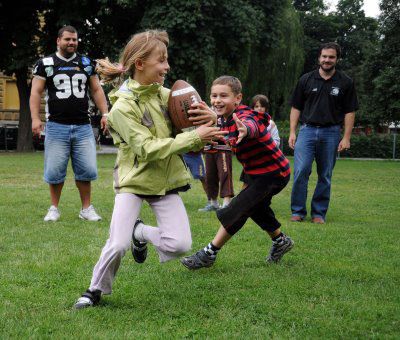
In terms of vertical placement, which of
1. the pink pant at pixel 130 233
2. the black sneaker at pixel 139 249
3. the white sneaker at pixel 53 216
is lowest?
the white sneaker at pixel 53 216

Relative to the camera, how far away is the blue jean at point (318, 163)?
28.1ft

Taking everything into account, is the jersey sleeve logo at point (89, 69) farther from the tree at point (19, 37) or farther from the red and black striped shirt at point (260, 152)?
the tree at point (19, 37)

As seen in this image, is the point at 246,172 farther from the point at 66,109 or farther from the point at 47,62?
the point at 47,62

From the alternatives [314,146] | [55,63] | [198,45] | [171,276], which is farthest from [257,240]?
[198,45]

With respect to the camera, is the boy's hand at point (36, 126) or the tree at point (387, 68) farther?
the tree at point (387, 68)

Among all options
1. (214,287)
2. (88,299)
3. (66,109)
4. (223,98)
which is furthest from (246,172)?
(66,109)

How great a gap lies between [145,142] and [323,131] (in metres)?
4.89

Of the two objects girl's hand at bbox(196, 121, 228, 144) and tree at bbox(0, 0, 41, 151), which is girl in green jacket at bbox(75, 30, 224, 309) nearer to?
girl's hand at bbox(196, 121, 228, 144)

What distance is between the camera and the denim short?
7879 mm

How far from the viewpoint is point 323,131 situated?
8555mm

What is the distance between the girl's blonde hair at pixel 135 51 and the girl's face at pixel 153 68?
25 millimetres

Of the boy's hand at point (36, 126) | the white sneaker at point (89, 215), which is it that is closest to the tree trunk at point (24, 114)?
the boy's hand at point (36, 126)

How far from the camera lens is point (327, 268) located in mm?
5434

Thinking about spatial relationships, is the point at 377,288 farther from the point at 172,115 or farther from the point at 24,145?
the point at 24,145
